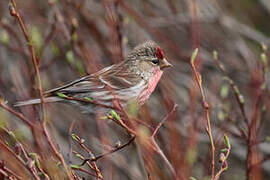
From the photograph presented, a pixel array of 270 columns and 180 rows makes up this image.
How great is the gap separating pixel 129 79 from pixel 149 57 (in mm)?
353

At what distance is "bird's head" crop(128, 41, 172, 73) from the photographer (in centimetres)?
494

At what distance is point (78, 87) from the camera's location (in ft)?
15.7

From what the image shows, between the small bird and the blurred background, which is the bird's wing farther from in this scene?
the blurred background

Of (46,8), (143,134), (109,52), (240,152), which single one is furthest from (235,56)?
(143,134)

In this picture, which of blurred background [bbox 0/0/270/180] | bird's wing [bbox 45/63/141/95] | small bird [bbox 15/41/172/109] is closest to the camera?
bird's wing [bbox 45/63/141/95]

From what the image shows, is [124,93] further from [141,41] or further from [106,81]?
[141,41]

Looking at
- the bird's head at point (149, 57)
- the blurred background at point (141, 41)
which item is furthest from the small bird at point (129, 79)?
the blurred background at point (141, 41)

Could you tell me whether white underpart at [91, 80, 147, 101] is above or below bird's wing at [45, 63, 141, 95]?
below

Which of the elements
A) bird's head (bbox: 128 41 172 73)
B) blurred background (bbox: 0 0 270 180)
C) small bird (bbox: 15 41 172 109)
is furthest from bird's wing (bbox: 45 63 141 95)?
blurred background (bbox: 0 0 270 180)

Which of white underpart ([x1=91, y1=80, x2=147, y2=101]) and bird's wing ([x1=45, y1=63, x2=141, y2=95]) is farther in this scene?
white underpart ([x1=91, y1=80, x2=147, y2=101])

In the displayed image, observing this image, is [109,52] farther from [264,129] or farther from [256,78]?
[264,129]

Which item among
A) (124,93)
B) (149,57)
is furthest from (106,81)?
(149,57)

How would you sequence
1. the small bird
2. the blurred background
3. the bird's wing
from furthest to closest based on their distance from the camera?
1. the blurred background
2. the small bird
3. the bird's wing

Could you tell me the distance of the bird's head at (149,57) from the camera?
4.94m
